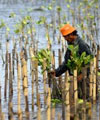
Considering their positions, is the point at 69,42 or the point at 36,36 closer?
the point at 69,42

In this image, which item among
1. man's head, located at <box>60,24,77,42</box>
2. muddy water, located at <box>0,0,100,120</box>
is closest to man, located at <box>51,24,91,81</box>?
man's head, located at <box>60,24,77,42</box>

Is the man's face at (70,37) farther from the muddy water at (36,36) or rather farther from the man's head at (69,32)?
the muddy water at (36,36)

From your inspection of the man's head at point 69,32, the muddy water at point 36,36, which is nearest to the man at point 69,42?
the man's head at point 69,32

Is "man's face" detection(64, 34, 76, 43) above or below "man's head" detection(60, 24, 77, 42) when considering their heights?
below

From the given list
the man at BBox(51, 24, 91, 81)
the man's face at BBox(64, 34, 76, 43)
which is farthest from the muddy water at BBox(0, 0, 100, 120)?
the man's face at BBox(64, 34, 76, 43)

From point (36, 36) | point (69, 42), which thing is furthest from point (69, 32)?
point (36, 36)

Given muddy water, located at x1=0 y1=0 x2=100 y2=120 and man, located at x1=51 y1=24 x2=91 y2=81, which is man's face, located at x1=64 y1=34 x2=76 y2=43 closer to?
man, located at x1=51 y1=24 x2=91 y2=81

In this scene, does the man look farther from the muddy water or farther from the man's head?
the muddy water

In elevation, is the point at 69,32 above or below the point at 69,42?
above

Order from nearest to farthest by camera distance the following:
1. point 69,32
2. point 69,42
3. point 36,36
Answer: point 69,32 < point 69,42 < point 36,36

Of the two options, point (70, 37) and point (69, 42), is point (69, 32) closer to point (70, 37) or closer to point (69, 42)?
point (70, 37)

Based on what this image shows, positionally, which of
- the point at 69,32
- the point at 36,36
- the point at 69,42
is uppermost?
the point at 36,36

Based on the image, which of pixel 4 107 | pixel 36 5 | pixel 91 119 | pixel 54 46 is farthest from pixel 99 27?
pixel 91 119

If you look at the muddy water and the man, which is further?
the man
